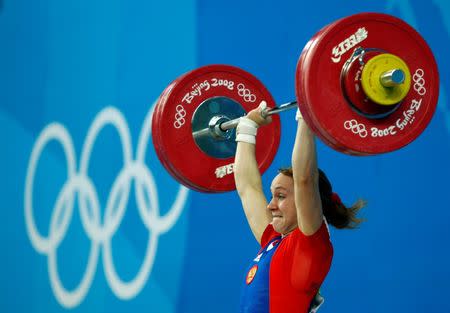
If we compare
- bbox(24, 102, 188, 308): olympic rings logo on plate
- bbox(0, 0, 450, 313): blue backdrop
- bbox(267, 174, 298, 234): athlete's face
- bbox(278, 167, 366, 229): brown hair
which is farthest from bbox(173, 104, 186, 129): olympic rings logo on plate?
bbox(24, 102, 188, 308): olympic rings logo on plate

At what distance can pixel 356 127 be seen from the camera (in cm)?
197

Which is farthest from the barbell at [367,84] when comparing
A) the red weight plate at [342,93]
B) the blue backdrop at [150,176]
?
the blue backdrop at [150,176]

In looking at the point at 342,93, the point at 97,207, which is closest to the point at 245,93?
the point at 342,93

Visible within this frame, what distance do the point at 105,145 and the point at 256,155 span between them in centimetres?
176

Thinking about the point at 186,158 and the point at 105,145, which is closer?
the point at 186,158

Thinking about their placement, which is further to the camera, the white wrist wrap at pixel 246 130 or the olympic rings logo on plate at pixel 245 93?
the olympic rings logo on plate at pixel 245 93

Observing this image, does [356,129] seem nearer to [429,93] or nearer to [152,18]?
[429,93]

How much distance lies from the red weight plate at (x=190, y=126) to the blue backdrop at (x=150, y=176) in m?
0.51

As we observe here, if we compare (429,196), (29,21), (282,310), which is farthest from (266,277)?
(29,21)

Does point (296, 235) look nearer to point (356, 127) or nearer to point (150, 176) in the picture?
point (356, 127)

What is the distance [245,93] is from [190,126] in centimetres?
23

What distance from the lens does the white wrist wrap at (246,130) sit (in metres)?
2.57

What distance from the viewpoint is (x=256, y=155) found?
277cm

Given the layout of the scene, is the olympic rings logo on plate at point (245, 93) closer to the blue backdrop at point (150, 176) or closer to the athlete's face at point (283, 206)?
the athlete's face at point (283, 206)
